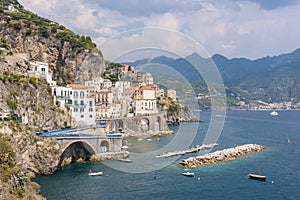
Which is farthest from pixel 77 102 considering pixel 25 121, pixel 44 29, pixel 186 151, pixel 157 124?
pixel 44 29

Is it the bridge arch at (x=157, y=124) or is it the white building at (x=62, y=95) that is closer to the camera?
the white building at (x=62, y=95)

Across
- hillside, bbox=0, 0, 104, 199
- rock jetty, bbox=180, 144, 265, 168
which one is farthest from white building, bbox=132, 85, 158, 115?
rock jetty, bbox=180, 144, 265, 168

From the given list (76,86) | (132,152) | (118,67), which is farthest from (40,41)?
(132,152)

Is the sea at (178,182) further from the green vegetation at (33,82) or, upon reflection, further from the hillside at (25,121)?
the green vegetation at (33,82)

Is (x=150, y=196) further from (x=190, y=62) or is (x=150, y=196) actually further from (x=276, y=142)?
(x=276, y=142)

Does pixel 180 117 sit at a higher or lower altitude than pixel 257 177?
higher

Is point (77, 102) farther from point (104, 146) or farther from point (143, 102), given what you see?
point (143, 102)

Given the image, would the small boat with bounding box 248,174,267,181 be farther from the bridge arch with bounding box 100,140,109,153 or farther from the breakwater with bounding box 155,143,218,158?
the bridge arch with bounding box 100,140,109,153

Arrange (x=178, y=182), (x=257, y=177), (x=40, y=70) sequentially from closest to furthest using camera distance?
(x=178, y=182) → (x=257, y=177) → (x=40, y=70)

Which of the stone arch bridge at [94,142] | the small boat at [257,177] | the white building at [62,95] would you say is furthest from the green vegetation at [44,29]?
the small boat at [257,177]

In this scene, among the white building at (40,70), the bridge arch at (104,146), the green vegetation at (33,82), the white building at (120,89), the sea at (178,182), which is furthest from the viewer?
the white building at (40,70)

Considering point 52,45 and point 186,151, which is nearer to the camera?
point 186,151

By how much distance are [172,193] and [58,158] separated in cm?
1049

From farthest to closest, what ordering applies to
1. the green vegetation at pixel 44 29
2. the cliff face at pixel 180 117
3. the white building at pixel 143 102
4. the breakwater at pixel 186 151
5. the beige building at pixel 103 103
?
the cliff face at pixel 180 117
the green vegetation at pixel 44 29
the white building at pixel 143 102
the beige building at pixel 103 103
the breakwater at pixel 186 151
